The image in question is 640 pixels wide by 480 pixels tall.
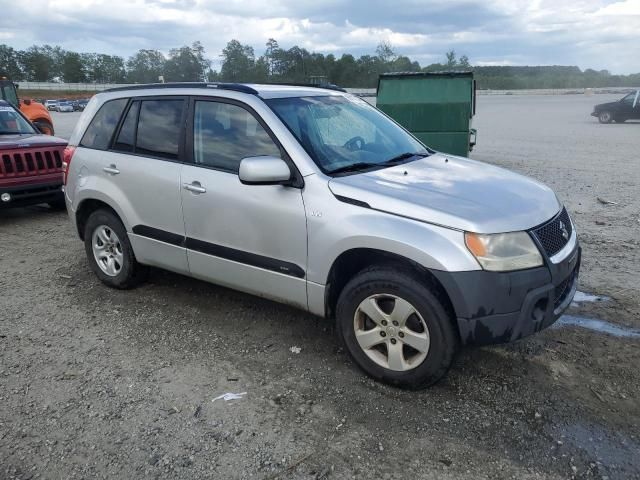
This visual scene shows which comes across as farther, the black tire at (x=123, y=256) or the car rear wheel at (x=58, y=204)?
the car rear wheel at (x=58, y=204)

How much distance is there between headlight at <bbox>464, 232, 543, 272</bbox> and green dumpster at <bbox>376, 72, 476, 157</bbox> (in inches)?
297

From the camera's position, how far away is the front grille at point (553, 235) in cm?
314

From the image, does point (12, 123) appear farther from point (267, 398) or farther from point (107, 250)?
point (267, 398)

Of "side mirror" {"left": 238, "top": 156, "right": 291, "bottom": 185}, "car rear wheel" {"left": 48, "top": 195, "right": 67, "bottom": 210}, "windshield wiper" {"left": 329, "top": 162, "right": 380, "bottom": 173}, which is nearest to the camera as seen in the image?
"side mirror" {"left": 238, "top": 156, "right": 291, "bottom": 185}

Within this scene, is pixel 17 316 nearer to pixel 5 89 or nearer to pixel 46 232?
pixel 46 232

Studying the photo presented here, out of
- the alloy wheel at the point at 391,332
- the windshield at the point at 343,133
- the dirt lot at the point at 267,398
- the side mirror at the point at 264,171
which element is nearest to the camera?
the dirt lot at the point at 267,398

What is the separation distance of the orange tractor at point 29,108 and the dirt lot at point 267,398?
10152mm

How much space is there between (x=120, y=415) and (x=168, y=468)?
1.97 feet

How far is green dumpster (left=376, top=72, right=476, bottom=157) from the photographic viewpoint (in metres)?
10.2

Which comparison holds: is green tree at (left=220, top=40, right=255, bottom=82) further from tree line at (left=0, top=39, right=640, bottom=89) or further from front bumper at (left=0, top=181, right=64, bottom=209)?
tree line at (left=0, top=39, right=640, bottom=89)

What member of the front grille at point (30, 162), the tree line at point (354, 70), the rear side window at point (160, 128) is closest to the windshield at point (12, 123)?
the front grille at point (30, 162)

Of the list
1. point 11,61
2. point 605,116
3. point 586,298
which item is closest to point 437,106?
point 586,298

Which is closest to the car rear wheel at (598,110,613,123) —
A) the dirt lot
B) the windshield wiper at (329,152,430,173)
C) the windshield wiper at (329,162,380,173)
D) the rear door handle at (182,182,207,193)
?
the dirt lot

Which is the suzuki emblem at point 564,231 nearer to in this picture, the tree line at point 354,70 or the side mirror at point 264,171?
the side mirror at point 264,171
